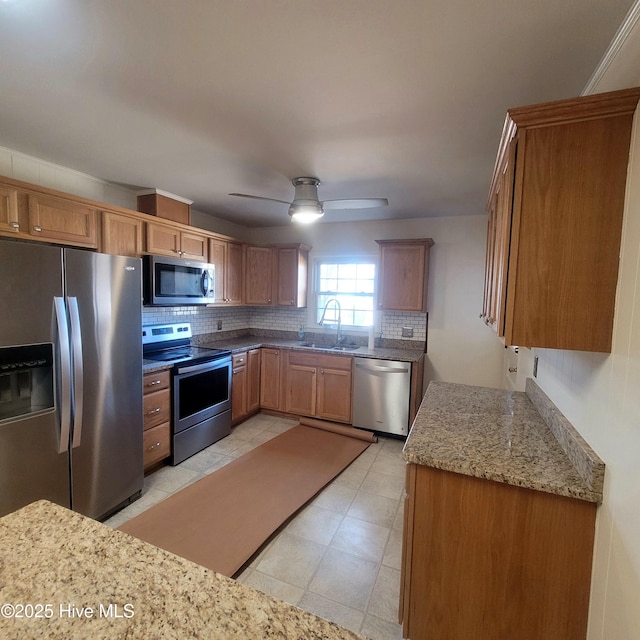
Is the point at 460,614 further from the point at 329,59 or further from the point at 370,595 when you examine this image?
the point at 329,59

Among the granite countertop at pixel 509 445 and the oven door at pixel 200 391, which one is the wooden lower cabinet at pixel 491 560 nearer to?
the granite countertop at pixel 509 445

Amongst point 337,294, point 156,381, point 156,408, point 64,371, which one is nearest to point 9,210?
point 64,371

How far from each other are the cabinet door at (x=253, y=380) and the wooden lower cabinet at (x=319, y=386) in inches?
15.0

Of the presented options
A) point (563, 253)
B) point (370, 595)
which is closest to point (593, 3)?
point (563, 253)

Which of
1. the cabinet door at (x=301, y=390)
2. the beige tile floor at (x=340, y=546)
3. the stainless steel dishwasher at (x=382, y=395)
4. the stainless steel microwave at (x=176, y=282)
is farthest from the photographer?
the cabinet door at (x=301, y=390)

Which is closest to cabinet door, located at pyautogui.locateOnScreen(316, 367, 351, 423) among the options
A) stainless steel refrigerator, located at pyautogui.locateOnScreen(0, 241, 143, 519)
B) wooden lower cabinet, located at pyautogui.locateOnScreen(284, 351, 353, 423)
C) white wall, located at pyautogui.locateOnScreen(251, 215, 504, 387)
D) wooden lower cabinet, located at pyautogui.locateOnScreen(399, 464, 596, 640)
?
wooden lower cabinet, located at pyautogui.locateOnScreen(284, 351, 353, 423)

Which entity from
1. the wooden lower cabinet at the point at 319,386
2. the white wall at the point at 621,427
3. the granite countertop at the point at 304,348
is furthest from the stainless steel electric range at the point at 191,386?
the white wall at the point at 621,427

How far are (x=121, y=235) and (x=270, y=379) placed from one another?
2297 mm

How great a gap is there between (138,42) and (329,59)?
0.74 m

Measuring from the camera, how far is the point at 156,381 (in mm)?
2791

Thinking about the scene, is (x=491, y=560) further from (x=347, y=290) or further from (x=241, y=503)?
(x=347, y=290)

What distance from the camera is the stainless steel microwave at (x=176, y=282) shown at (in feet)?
9.42

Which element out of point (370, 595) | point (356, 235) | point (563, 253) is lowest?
point (370, 595)

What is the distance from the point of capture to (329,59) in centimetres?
136
